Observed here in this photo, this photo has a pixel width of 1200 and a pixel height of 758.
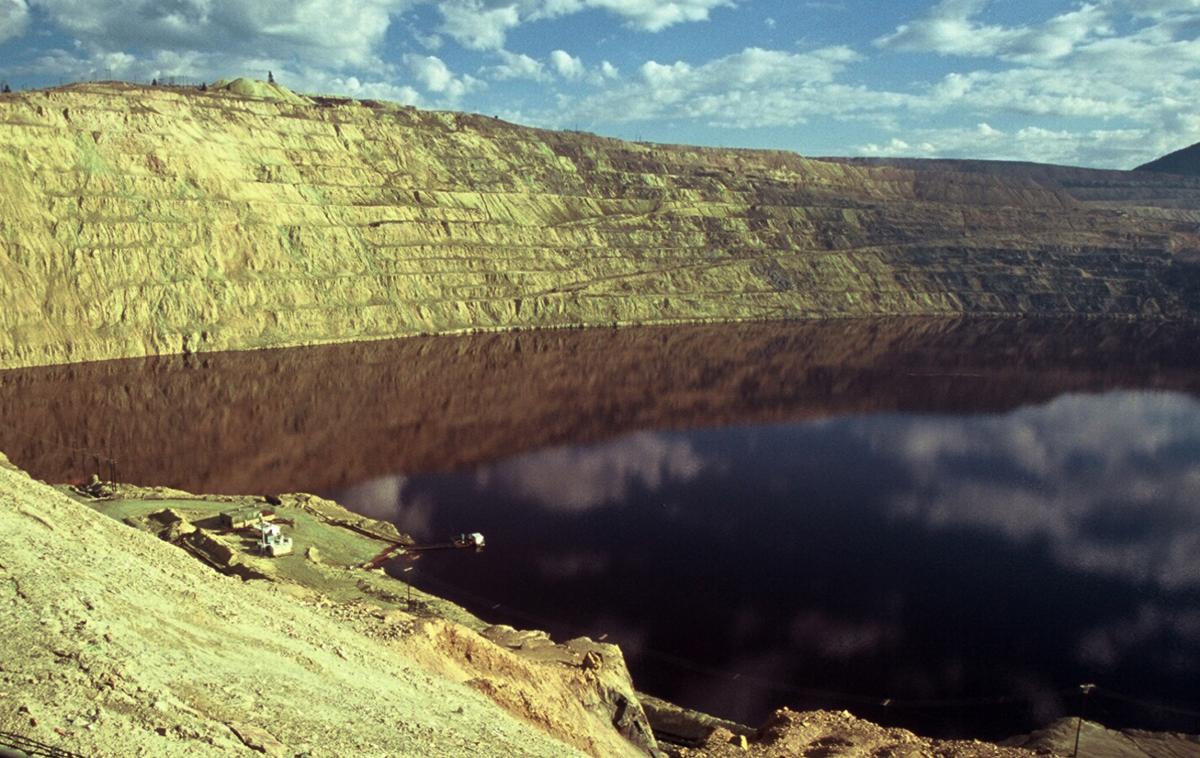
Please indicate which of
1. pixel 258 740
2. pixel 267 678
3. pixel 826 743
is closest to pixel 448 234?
pixel 826 743

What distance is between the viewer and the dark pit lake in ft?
127

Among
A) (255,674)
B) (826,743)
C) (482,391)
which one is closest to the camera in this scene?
(255,674)

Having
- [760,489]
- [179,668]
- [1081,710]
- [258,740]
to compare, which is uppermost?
[179,668]

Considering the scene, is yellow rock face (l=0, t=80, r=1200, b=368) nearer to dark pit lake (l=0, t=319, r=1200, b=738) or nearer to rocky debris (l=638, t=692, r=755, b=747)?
dark pit lake (l=0, t=319, r=1200, b=738)

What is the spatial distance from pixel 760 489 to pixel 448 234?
83.5 meters

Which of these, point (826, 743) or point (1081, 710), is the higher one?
point (826, 743)

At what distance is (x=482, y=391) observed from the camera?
87938mm

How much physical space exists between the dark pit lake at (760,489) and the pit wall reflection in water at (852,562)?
18 centimetres

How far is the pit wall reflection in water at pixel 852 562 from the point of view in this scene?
3759 cm

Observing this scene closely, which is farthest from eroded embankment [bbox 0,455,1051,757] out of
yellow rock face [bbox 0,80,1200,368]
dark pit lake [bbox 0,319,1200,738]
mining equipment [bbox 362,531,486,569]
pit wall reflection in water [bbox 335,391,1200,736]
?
yellow rock face [bbox 0,80,1200,368]

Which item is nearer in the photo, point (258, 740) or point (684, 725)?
point (258, 740)

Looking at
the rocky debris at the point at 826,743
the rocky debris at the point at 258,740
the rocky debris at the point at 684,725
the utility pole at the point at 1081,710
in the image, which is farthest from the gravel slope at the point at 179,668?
the utility pole at the point at 1081,710

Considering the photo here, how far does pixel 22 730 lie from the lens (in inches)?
517

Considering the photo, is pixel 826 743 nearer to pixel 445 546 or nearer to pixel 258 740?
pixel 258 740
